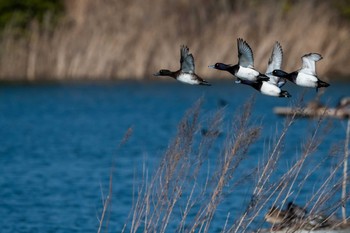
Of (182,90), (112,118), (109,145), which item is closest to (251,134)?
(109,145)

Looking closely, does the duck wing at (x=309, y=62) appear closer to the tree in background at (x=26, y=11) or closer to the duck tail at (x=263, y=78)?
the duck tail at (x=263, y=78)

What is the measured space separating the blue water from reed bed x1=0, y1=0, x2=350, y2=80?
0.90 m

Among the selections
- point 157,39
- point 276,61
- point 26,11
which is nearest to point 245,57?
point 276,61

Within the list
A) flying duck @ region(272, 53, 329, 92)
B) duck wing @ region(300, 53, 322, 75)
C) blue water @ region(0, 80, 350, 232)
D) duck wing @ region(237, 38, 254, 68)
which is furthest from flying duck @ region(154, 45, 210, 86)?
duck wing @ region(300, 53, 322, 75)

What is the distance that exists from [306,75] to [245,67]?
49 centimetres

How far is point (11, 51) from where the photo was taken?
132ft

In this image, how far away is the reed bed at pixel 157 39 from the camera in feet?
125

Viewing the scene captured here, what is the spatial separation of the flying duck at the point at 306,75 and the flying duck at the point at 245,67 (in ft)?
0.55

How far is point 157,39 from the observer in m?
39.3

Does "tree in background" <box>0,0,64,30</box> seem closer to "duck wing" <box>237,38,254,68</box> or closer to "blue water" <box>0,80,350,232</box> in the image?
"blue water" <box>0,80,350,232</box>

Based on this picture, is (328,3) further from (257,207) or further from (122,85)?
(257,207)

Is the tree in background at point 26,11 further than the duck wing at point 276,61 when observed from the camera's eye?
Yes

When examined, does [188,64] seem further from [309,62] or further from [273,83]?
[309,62]

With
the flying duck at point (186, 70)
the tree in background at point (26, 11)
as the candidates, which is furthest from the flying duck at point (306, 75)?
the tree in background at point (26, 11)
